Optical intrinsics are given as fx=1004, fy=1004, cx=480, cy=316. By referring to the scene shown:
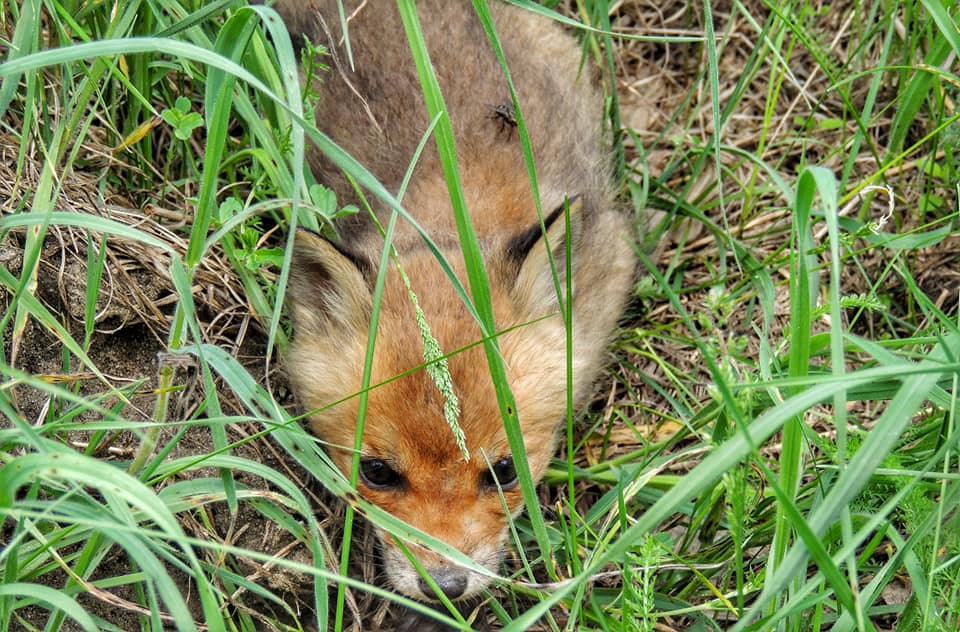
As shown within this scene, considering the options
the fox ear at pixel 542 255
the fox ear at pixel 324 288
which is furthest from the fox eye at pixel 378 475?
the fox ear at pixel 542 255

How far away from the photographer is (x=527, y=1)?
10.8ft

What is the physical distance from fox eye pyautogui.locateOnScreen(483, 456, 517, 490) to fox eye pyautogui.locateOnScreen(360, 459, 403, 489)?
297 millimetres

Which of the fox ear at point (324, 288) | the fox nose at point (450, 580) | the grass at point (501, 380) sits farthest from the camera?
the fox ear at point (324, 288)

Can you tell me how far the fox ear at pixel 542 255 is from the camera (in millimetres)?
3398

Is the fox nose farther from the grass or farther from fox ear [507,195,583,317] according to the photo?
fox ear [507,195,583,317]

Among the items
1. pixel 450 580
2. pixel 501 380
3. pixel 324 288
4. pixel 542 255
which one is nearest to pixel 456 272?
pixel 542 255

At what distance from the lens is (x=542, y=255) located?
11.6ft

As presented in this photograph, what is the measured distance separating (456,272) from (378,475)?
77 centimetres

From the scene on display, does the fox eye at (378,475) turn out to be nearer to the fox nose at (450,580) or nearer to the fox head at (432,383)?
the fox head at (432,383)

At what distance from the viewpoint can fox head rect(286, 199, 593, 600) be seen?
3314mm

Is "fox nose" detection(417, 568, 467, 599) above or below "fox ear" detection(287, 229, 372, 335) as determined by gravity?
below

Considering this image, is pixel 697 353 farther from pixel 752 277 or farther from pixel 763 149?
pixel 763 149

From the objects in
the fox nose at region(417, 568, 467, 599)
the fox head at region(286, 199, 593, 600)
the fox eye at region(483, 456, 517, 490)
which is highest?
the fox head at region(286, 199, 593, 600)

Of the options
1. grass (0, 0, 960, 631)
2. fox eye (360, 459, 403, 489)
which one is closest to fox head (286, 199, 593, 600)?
fox eye (360, 459, 403, 489)
